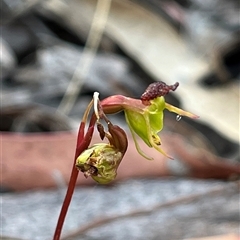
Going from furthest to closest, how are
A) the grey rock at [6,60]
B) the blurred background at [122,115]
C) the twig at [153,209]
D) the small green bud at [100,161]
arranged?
1. the grey rock at [6,60]
2. the blurred background at [122,115]
3. the twig at [153,209]
4. the small green bud at [100,161]

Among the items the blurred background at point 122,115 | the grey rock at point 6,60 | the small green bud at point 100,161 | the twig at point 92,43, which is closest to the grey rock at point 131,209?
the blurred background at point 122,115

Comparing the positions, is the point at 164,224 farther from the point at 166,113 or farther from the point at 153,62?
the point at 153,62

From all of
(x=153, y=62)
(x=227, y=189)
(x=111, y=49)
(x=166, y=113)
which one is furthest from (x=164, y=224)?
(x=111, y=49)

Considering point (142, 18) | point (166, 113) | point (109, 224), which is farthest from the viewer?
point (142, 18)

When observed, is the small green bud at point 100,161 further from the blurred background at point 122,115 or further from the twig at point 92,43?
the twig at point 92,43

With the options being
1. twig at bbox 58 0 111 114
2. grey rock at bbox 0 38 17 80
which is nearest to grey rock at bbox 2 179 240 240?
twig at bbox 58 0 111 114

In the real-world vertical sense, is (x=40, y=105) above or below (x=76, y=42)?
below
